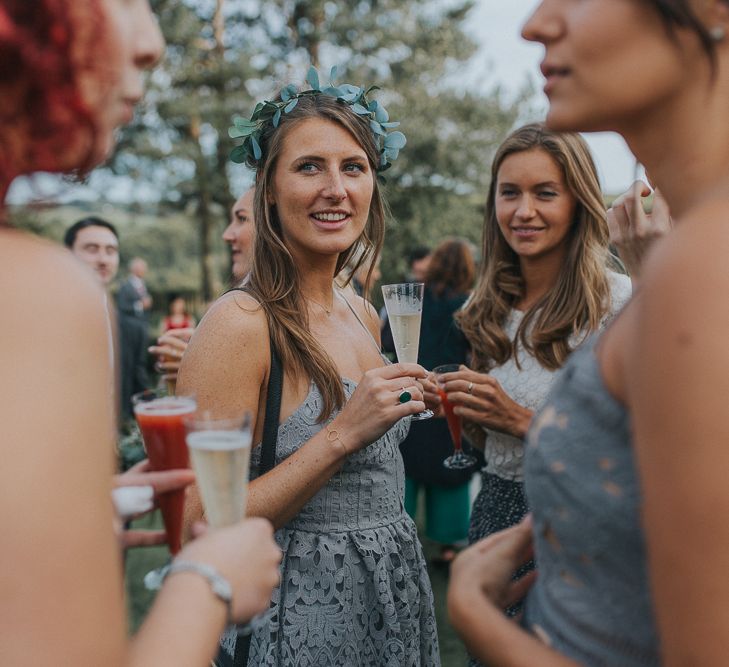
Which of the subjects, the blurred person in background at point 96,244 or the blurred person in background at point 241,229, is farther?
the blurred person in background at point 96,244

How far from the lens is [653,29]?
3.75 ft

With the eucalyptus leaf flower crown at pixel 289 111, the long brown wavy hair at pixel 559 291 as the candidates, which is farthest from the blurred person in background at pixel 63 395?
the long brown wavy hair at pixel 559 291

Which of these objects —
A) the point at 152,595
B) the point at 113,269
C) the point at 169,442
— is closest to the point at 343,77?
the point at 113,269

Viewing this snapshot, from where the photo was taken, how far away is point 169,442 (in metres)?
1.63

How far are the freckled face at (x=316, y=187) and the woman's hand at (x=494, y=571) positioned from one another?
1.58 metres

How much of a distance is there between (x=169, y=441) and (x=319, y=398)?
0.89 metres

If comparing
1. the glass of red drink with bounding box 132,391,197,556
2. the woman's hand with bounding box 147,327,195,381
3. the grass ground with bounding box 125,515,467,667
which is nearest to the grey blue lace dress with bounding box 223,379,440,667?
the glass of red drink with bounding box 132,391,197,556

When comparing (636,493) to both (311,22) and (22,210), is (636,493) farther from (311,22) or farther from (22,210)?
(311,22)

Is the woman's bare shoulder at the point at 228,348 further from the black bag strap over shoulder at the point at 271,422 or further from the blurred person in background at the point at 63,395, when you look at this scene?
the blurred person in background at the point at 63,395

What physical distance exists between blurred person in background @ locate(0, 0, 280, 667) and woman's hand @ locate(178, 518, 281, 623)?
1.3 inches

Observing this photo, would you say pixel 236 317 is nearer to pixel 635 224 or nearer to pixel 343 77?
pixel 635 224

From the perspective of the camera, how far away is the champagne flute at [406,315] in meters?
2.98

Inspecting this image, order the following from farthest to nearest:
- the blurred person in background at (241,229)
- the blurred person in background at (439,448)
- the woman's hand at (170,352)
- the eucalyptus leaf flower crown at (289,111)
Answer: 1. the blurred person in background at (439,448)
2. the blurred person in background at (241,229)
3. the woman's hand at (170,352)
4. the eucalyptus leaf flower crown at (289,111)

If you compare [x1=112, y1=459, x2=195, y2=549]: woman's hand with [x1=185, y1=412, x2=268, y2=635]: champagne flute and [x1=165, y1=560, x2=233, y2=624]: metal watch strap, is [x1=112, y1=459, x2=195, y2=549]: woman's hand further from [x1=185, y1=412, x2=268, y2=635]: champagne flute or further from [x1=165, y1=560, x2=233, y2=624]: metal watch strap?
[x1=165, y1=560, x2=233, y2=624]: metal watch strap
